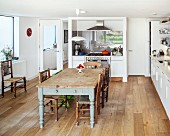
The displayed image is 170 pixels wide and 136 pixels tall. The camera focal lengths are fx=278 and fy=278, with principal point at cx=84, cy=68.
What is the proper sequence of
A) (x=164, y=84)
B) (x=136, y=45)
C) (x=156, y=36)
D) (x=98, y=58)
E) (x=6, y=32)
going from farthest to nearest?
(x=136, y=45), (x=156, y=36), (x=98, y=58), (x=6, y=32), (x=164, y=84)

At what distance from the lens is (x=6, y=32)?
8680 millimetres

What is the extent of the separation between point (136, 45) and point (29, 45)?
4047 millimetres

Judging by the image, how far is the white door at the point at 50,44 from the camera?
10547 millimetres

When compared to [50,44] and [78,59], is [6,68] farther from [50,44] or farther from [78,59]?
[50,44]

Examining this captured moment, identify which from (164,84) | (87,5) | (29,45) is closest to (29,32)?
(29,45)

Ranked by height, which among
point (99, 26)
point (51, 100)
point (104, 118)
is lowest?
point (104, 118)

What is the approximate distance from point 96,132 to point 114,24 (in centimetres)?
595

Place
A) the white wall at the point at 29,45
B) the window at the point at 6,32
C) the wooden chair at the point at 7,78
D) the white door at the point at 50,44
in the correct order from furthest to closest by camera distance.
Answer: the white door at the point at 50,44, the white wall at the point at 29,45, the window at the point at 6,32, the wooden chair at the point at 7,78

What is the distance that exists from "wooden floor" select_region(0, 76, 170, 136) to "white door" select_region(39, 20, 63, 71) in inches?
132

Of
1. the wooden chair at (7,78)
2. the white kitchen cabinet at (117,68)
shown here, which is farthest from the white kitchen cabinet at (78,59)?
the wooden chair at (7,78)

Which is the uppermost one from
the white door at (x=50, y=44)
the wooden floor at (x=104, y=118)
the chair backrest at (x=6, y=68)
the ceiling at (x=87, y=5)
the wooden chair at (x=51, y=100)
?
the ceiling at (x=87, y=5)

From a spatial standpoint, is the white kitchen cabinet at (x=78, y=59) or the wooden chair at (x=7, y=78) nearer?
the wooden chair at (x=7, y=78)

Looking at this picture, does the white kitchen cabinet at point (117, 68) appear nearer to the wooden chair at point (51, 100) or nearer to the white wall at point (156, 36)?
the white wall at point (156, 36)

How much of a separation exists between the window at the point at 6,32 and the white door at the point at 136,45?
4.39m
